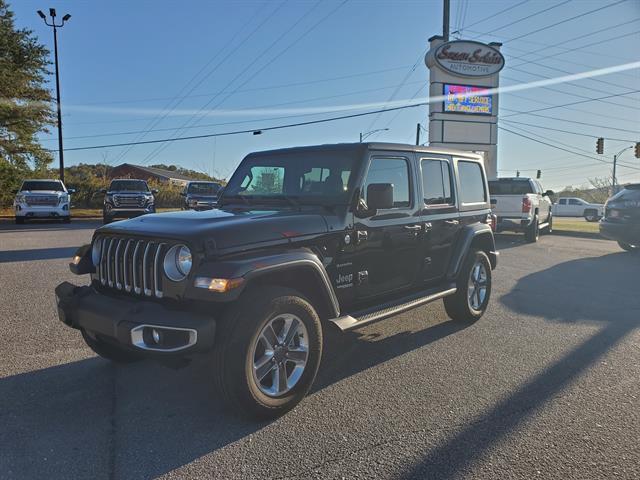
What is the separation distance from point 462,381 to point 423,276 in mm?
1234

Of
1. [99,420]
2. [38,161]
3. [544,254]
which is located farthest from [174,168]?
[99,420]

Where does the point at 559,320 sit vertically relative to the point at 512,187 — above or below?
below

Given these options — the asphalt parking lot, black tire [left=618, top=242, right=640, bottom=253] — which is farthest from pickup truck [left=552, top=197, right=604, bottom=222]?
the asphalt parking lot

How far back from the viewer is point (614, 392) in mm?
3693

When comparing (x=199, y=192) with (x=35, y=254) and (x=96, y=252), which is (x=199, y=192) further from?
(x=96, y=252)

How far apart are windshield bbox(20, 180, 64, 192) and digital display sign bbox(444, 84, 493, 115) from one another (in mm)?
16292

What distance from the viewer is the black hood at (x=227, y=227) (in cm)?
312

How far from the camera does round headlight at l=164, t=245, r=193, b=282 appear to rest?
10.1 ft

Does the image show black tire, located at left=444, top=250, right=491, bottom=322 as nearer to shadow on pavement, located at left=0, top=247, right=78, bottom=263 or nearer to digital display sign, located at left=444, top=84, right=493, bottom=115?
shadow on pavement, located at left=0, top=247, right=78, bottom=263

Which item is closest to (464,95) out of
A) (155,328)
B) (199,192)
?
(199,192)

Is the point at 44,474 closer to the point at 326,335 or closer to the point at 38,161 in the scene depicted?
the point at 326,335

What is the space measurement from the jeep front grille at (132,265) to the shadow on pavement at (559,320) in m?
1.97

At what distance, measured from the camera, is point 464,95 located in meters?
21.0

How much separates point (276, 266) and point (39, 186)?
768 inches
